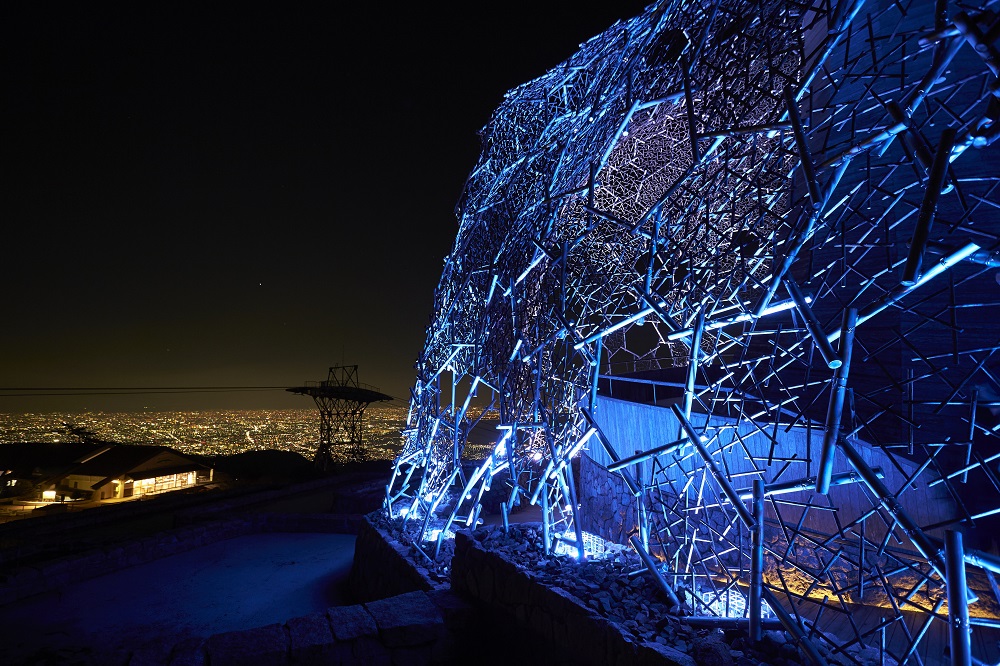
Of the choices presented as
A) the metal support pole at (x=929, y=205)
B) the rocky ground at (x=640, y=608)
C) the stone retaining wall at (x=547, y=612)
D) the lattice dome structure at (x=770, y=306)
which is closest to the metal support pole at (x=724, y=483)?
the lattice dome structure at (x=770, y=306)

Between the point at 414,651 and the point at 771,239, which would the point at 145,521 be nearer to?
the point at 414,651

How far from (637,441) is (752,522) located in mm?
4578

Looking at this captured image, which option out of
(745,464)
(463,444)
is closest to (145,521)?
(463,444)

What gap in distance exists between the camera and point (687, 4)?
19.4 ft

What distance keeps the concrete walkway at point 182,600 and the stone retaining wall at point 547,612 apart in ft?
10.9

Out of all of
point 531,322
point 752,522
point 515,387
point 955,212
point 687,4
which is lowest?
point 752,522

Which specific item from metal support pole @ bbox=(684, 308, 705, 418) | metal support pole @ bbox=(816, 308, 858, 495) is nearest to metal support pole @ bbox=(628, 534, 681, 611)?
metal support pole @ bbox=(684, 308, 705, 418)

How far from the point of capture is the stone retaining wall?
3.70 meters

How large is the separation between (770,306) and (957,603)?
2008 mm

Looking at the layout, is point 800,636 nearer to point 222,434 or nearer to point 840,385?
point 840,385

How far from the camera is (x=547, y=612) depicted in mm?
4531

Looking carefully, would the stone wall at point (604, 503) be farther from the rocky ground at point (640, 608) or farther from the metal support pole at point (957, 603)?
the metal support pole at point (957, 603)

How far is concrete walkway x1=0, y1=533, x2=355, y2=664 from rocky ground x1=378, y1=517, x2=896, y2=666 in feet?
12.4

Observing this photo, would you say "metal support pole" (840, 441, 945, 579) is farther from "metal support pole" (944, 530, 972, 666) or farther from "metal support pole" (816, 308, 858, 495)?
"metal support pole" (816, 308, 858, 495)
